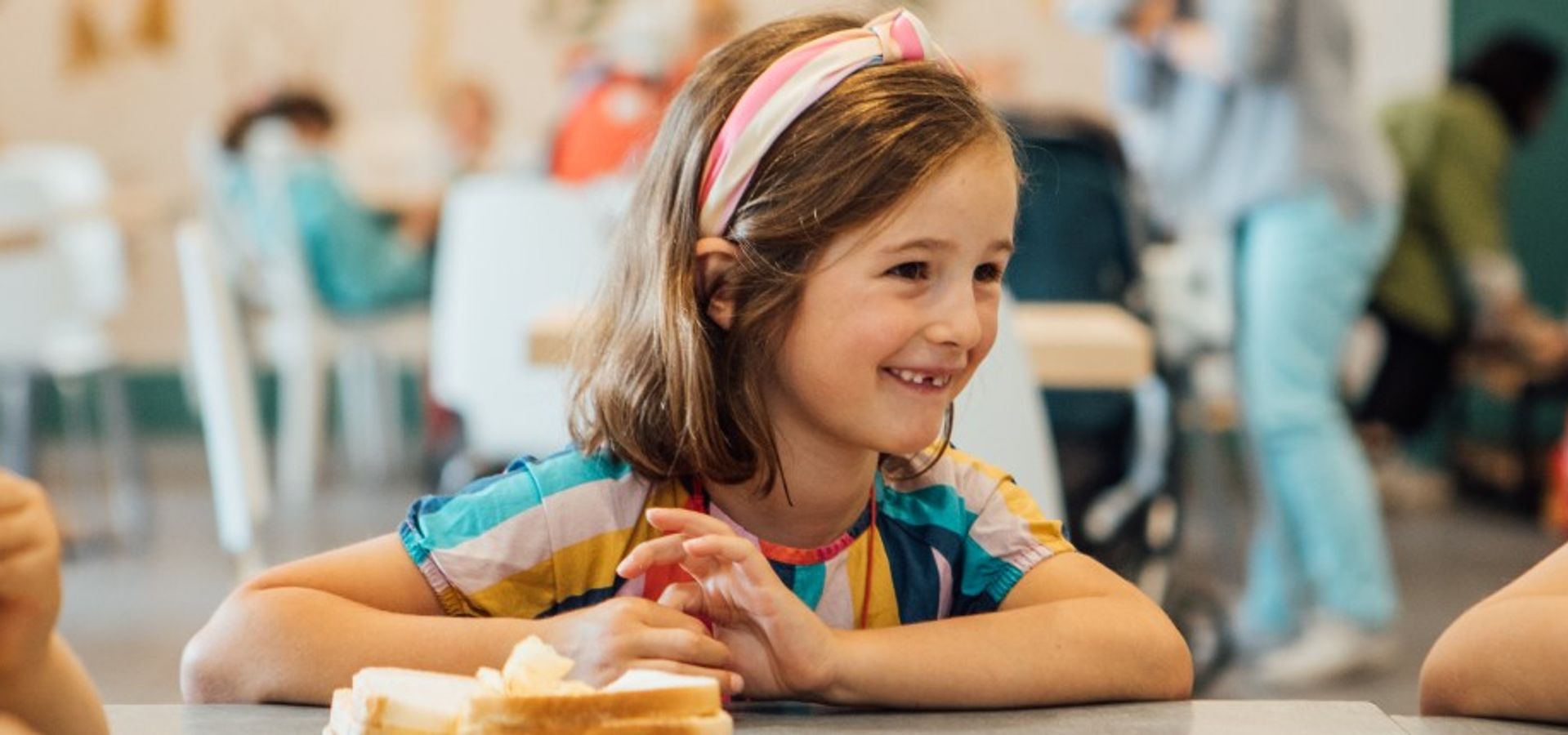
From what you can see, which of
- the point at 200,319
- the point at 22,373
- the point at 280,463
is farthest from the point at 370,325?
the point at 200,319

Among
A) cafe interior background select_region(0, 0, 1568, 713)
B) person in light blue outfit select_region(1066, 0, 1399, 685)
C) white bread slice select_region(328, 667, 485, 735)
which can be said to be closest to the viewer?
white bread slice select_region(328, 667, 485, 735)

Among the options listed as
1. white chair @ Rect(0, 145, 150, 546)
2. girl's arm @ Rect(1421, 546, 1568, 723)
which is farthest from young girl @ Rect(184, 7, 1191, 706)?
white chair @ Rect(0, 145, 150, 546)

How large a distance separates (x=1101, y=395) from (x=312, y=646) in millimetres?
2176

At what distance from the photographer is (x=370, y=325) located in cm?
602

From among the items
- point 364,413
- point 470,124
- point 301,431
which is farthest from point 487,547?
point 470,124

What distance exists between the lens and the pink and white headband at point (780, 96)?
1.10m

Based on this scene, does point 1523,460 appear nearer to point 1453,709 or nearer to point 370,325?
point 370,325

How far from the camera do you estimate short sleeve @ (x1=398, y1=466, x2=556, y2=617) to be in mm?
1081

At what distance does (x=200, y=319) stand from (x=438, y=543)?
1055mm

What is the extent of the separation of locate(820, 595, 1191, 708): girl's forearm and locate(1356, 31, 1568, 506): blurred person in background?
15.0 ft

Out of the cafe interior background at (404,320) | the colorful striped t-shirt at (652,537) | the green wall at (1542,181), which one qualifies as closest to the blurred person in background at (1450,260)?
the cafe interior background at (404,320)

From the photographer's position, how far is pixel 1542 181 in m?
6.15

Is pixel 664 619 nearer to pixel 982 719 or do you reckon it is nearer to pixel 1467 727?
pixel 982 719

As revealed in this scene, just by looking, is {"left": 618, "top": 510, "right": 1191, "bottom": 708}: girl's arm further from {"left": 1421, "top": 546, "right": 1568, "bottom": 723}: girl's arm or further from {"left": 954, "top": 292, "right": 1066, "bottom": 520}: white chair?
{"left": 954, "top": 292, "right": 1066, "bottom": 520}: white chair
